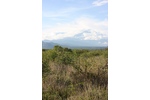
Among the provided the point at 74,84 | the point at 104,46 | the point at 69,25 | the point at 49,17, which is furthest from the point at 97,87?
the point at 49,17

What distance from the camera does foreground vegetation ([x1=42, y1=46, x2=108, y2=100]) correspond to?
2.61m

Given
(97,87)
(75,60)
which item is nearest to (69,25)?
(75,60)

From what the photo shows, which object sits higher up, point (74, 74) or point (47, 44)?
point (47, 44)

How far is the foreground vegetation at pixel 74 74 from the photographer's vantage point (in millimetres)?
2607

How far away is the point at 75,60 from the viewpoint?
2.71 meters

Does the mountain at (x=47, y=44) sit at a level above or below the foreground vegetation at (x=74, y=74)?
above

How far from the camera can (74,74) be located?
2.69 metres

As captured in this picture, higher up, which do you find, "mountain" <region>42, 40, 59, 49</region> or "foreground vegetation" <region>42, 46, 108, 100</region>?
"mountain" <region>42, 40, 59, 49</region>
